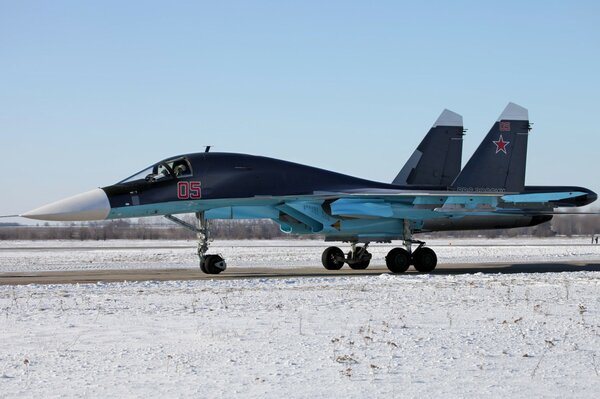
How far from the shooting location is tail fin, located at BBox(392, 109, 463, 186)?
80.7 ft

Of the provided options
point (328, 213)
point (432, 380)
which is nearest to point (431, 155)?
point (328, 213)

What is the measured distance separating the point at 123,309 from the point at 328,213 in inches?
386

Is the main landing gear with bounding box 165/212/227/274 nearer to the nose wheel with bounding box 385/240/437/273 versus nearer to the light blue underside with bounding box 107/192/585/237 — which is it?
the light blue underside with bounding box 107/192/585/237

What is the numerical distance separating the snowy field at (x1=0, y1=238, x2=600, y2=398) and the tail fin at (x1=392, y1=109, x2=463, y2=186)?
1068 centimetres

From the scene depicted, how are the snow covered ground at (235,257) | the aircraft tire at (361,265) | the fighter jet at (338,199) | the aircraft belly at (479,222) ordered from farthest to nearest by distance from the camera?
the snow covered ground at (235,257) → the aircraft tire at (361,265) → the aircraft belly at (479,222) → the fighter jet at (338,199)

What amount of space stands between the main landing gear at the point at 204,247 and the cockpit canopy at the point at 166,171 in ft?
3.81

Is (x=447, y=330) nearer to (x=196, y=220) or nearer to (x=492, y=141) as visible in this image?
(x=196, y=220)

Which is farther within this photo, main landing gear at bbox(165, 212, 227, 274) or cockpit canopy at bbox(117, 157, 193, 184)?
main landing gear at bbox(165, 212, 227, 274)

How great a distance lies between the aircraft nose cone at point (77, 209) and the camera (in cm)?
1795

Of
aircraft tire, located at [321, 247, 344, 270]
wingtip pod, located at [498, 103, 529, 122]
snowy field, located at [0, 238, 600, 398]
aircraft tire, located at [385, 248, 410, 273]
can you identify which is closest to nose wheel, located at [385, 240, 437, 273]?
aircraft tire, located at [385, 248, 410, 273]

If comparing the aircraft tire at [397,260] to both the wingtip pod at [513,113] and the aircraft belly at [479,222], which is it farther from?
the wingtip pod at [513,113]

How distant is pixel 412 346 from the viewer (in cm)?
830

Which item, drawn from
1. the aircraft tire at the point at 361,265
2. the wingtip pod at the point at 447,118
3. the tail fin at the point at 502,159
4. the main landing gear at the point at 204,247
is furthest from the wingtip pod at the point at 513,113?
the main landing gear at the point at 204,247

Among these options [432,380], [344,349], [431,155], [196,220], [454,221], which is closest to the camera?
[432,380]
